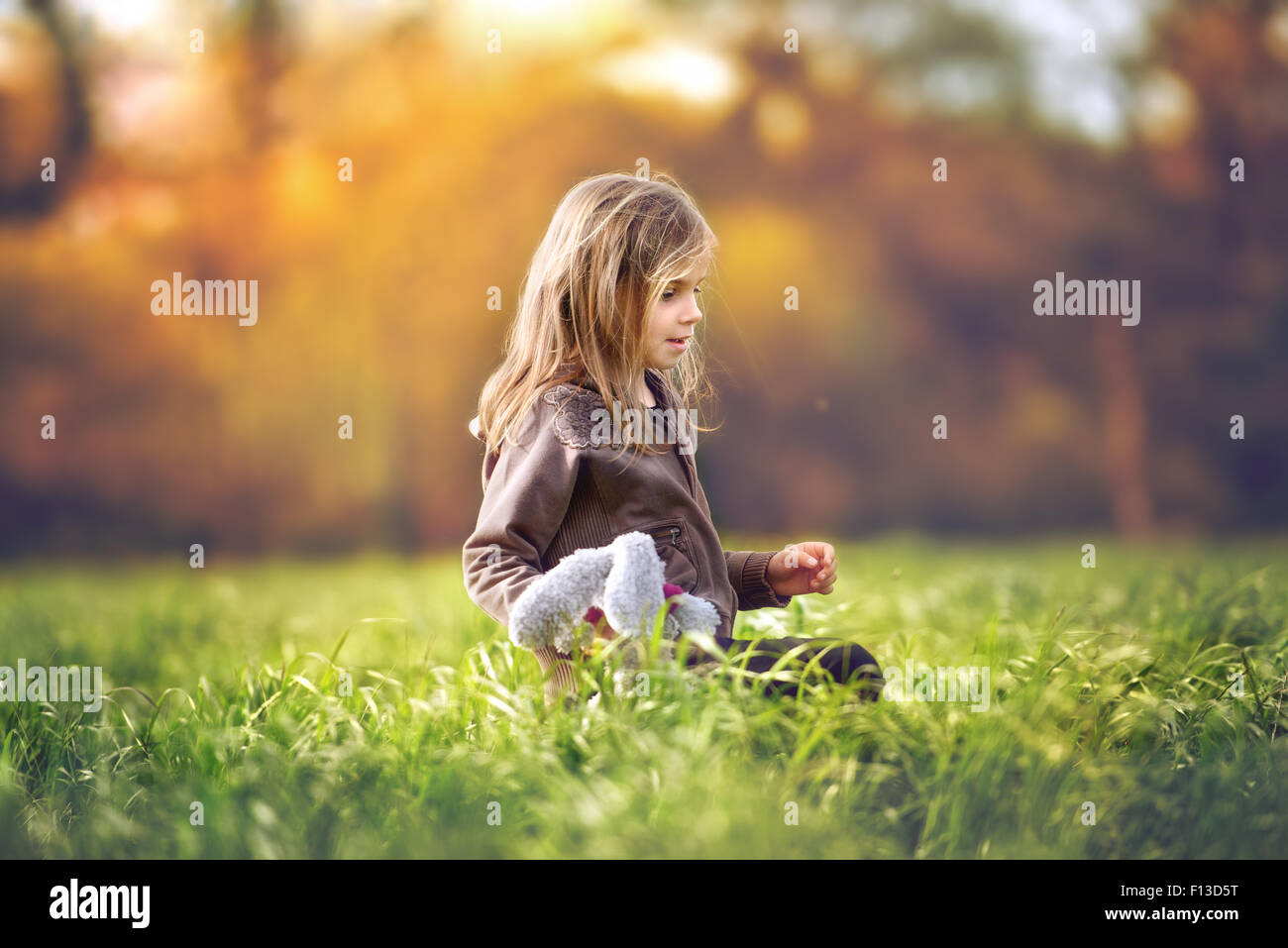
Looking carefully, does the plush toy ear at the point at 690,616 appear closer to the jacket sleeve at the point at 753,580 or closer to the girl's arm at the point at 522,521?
the girl's arm at the point at 522,521

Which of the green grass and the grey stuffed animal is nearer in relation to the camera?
the green grass

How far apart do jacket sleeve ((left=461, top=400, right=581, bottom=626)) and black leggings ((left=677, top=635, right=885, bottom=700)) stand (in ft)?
1.07

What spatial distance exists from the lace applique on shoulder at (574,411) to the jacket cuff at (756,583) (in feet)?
1.58

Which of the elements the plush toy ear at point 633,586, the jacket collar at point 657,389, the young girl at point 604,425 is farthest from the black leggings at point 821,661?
the jacket collar at point 657,389

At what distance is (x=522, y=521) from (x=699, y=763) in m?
0.53

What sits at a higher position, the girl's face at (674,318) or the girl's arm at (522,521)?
the girl's face at (674,318)

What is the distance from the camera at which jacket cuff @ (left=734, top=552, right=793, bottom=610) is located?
2262mm

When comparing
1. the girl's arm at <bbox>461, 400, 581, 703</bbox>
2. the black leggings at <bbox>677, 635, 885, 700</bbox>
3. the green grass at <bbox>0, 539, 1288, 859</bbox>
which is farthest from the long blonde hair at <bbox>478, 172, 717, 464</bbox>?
the green grass at <bbox>0, 539, 1288, 859</bbox>

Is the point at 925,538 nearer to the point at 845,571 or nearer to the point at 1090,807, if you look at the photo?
the point at 845,571

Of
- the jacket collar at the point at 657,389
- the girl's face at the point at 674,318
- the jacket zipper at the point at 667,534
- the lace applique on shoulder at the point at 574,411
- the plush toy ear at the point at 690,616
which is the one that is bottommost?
the plush toy ear at the point at 690,616

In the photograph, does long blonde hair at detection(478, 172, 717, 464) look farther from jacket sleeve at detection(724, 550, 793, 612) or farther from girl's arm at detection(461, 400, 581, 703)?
jacket sleeve at detection(724, 550, 793, 612)

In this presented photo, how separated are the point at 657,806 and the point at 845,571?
3756 mm

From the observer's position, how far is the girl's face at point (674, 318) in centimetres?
207
